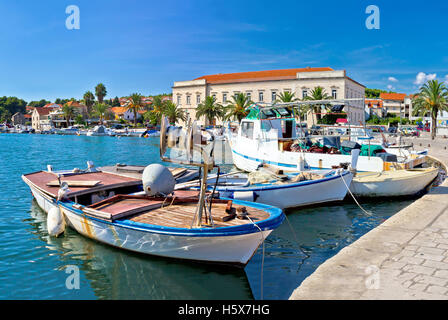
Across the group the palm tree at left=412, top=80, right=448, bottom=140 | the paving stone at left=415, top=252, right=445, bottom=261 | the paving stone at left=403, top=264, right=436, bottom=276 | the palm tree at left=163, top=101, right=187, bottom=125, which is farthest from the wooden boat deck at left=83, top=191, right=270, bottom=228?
the palm tree at left=163, top=101, right=187, bottom=125

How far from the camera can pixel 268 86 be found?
265 ft

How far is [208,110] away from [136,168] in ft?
220

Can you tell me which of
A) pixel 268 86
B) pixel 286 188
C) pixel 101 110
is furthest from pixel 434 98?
pixel 101 110

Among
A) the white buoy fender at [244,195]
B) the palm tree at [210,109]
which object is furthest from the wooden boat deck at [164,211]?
the palm tree at [210,109]

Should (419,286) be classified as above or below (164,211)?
below

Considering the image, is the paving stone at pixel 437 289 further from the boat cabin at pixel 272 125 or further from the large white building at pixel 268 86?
the large white building at pixel 268 86

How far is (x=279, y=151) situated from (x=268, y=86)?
64459 mm

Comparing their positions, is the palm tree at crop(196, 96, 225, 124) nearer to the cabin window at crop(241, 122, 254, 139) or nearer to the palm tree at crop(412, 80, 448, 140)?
the palm tree at crop(412, 80, 448, 140)

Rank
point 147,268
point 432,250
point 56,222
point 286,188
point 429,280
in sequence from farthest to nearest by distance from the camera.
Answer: point 286,188 → point 56,222 → point 147,268 → point 432,250 → point 429,280

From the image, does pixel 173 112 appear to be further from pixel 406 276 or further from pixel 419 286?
pixel 419 286

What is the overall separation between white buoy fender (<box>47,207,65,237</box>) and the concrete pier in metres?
7.06
